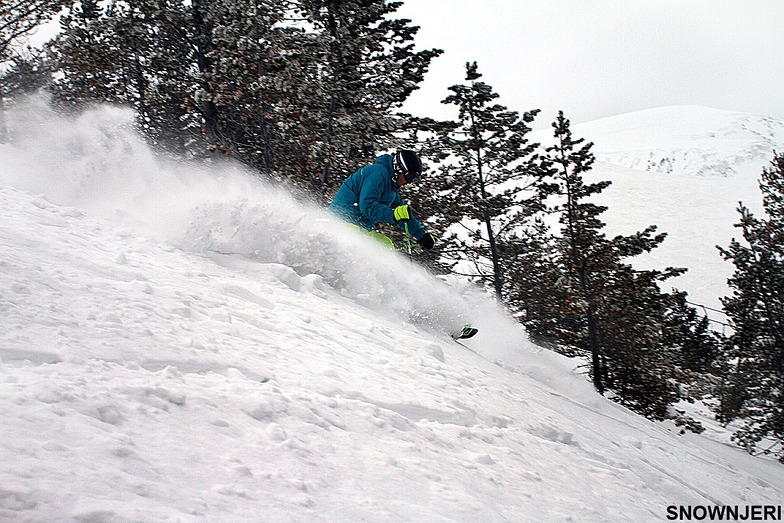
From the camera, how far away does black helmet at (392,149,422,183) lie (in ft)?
26.6

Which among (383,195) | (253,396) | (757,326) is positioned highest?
(757,326)

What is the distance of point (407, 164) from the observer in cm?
811

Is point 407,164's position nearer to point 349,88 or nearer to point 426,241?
point 426,241

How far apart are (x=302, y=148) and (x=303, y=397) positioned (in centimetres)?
1121

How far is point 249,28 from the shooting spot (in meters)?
13.7

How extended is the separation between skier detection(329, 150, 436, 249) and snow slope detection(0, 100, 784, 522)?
0.60 metres

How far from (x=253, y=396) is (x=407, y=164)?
18.1 ft

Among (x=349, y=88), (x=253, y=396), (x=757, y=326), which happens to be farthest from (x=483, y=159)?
(x=253, y=396)

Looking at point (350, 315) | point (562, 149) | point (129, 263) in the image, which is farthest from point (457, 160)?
point (129, 263)

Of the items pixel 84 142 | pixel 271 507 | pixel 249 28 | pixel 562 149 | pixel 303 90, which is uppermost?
pixel 562 149

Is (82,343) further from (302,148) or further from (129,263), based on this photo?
(302,148)

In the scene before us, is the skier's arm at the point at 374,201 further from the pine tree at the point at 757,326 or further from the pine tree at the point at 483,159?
Result: the pine tree at the point at 757,326

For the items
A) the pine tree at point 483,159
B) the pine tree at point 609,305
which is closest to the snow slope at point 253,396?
the pine tree at point 609,305

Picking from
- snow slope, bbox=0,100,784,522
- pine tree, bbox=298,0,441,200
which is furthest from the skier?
pine tree, bbox=298,0,441,200
